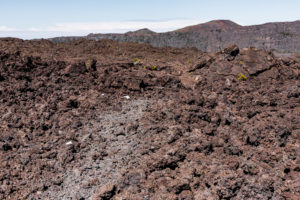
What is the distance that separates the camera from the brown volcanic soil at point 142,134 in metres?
5.31

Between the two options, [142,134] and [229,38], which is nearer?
[142,134]

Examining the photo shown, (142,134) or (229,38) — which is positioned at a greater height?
(229,38)

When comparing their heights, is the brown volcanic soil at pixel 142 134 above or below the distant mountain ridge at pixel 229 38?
below

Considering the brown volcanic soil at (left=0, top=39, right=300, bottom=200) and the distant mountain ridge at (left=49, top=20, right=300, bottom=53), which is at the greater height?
the distant mountain ridge at (left=49, top=20, right=300, bottom=53)

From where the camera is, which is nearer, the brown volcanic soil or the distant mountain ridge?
the brown volcanic soil

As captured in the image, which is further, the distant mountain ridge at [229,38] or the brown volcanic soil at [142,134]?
the distant mountain ridge at [229,38]

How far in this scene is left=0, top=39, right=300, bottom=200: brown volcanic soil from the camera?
5.31 metres

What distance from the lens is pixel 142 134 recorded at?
679 centimetres

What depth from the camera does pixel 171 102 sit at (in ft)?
27.7

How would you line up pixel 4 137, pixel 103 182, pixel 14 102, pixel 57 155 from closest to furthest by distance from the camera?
pixel 103 182, pixel 57 155, pixel 4 137, pixel 14 102

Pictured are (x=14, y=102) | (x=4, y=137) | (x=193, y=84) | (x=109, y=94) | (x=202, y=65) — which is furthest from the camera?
(x=202, y=65)

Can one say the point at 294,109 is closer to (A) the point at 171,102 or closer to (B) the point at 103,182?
(A) the point at 171,102

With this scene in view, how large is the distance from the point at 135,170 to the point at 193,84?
662 centimetres

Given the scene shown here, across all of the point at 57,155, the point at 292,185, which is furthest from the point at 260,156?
the point at 57,155
